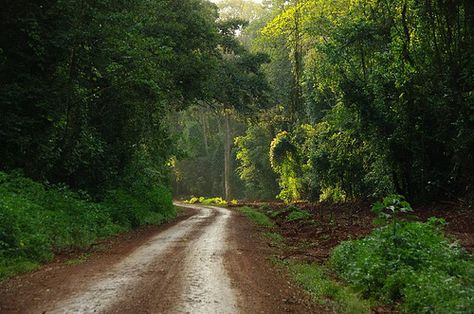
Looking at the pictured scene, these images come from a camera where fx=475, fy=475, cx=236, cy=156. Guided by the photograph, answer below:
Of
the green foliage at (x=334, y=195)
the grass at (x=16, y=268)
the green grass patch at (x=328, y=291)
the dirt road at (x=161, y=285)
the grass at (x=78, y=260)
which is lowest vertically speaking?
the green grass patch at (x=328, y=291)

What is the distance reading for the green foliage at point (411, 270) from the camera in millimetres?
6684

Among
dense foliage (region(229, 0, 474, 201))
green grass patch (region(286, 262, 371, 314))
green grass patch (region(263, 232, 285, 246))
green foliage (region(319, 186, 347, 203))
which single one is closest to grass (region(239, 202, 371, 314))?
green grass patch (region(286, 262, 371, 314))

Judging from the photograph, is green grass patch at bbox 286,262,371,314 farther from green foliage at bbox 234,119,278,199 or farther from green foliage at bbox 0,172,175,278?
green foliage at bbox 234,119,278,199

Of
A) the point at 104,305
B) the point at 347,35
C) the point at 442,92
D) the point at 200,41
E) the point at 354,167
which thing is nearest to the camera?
the point at 104,305

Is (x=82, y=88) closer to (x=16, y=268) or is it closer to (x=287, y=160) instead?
(x=16, y=268)

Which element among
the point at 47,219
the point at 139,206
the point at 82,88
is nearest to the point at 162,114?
the point at 139,206

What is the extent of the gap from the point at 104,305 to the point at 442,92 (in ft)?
49.3

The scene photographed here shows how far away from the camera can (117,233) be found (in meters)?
17.9

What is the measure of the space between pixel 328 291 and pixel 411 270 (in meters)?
1.45

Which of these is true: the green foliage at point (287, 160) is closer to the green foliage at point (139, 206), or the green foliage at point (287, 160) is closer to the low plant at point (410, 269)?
the green foliage at point (139, 206)

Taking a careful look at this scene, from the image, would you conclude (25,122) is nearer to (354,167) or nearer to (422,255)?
(422,255)

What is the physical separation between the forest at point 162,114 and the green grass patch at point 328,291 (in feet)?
1.18

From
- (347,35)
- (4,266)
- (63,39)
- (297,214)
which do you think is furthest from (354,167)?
(4,266)

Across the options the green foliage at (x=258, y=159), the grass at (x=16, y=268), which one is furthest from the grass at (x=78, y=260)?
the green foliage at (x=258, y=159)
